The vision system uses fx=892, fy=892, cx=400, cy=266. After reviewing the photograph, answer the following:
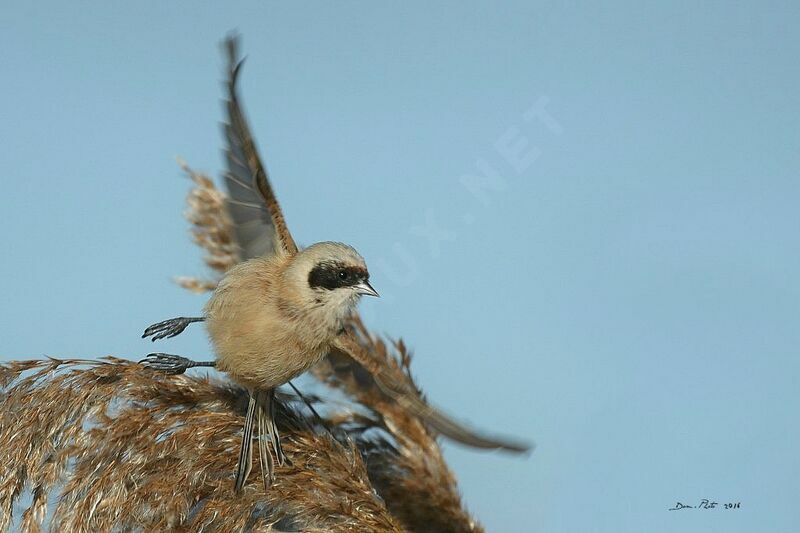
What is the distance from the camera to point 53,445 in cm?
295

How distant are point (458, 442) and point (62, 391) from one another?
142cm

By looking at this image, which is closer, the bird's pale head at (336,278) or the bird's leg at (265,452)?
the bird's leg at (265,452)

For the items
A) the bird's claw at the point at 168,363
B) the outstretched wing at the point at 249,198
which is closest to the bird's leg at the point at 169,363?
the bird's claw at the point at 168,363

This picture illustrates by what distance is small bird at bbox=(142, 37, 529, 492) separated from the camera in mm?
3408

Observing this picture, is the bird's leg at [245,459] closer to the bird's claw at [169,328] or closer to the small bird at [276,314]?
the small bird at [276,314]

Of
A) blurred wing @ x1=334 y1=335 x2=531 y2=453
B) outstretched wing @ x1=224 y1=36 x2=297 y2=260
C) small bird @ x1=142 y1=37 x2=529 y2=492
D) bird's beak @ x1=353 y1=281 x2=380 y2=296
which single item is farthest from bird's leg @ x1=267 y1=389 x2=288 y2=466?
outstretched wing @ x1=224 y1=36 x2=297 y2=260

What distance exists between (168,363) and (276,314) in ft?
1.50

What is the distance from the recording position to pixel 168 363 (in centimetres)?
338

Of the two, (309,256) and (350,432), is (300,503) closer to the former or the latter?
(350,432)

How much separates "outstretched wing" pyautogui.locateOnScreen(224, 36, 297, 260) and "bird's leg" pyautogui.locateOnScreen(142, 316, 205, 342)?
42 cm

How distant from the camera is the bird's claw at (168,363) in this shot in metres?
3.29

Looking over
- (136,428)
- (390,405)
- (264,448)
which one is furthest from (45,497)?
(390,405)

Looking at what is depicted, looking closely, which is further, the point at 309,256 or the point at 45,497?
the point at 309,256

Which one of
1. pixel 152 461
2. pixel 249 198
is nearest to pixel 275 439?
pixel 152 461
